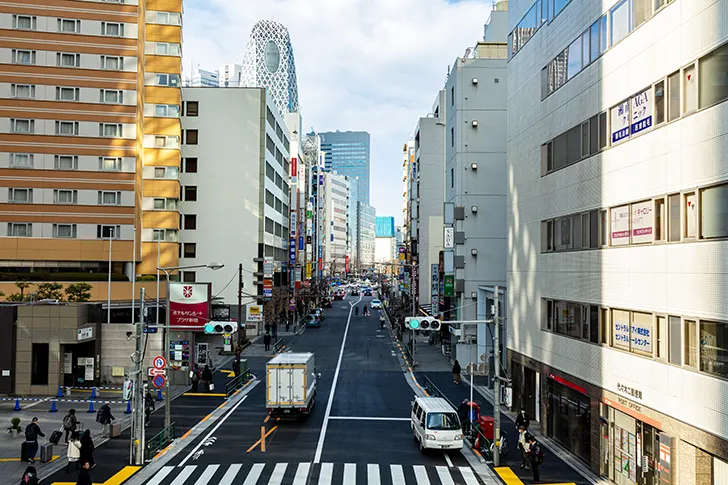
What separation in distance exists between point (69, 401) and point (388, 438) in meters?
20.1

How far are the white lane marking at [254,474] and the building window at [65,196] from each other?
45040mm

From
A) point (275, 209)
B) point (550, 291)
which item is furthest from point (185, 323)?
point (275, 209)

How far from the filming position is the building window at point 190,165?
76.7 m

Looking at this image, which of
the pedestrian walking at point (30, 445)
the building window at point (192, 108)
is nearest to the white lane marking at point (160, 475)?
the pedestrian walking at point (30, 445)

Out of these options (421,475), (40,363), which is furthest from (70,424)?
(421,475)

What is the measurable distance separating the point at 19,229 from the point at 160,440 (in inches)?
1639

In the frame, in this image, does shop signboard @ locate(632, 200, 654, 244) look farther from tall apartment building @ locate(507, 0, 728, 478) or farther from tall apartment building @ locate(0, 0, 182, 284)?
tall apartment building @ locate(0, 0, 182, 284)

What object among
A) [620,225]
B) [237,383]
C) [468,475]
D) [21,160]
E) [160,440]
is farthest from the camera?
[21,160]

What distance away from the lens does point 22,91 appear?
197 ft

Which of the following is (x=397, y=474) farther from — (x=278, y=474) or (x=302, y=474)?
(x=278, y=474)

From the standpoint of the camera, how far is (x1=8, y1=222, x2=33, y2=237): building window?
198ft

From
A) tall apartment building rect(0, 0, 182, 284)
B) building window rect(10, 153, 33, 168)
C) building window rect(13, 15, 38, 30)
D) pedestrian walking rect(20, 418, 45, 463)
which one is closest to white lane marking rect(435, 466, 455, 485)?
pedestrian walking rect(20, 418, 45, 463)

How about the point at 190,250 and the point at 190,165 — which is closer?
the point at 190,250

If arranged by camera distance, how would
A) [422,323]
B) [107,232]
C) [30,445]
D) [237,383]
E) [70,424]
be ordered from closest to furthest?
[30,445], [70,424], [422,323], [237,383], [107,232]
